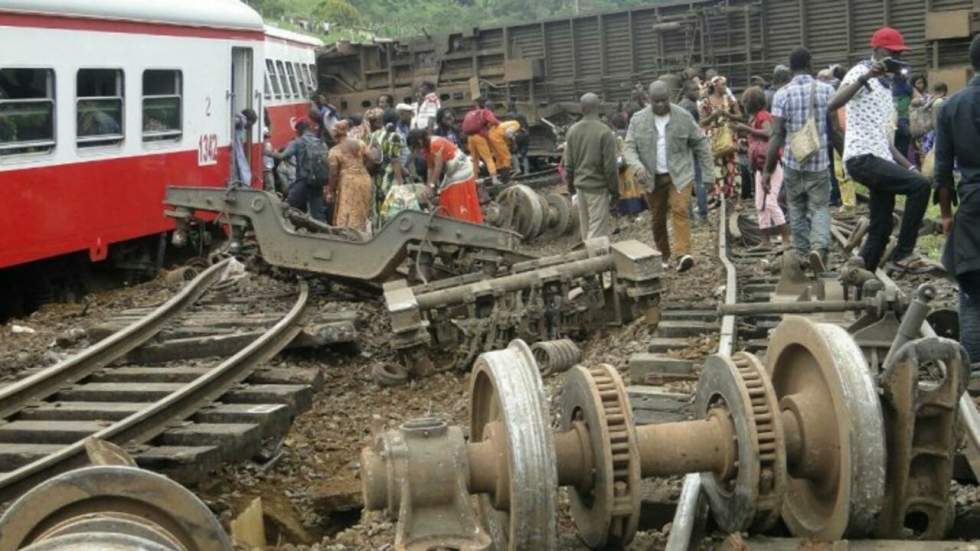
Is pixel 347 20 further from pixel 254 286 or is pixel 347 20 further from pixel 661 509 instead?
pixel 661 509

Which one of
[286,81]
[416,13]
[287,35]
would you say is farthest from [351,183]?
[416,13]

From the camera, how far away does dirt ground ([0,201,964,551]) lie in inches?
243

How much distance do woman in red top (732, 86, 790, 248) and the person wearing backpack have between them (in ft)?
15.0

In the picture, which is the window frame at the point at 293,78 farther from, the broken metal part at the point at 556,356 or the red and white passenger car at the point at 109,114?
the broken metal part at the point at 556,356

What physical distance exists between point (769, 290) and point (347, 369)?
3.05 metres

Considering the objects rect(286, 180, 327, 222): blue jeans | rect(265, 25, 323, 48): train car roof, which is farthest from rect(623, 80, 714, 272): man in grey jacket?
rect(265, 25, 323, 48): train car roof

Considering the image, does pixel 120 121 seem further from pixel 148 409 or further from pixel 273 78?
pixel 273 78

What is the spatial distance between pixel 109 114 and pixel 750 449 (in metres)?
9.89

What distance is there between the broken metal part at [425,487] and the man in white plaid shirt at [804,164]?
601cm

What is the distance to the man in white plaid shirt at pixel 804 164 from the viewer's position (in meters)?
9.20

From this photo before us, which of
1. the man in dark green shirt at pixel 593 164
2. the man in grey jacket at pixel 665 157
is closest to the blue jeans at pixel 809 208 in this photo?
the man in grey jacket at pixel 665 157

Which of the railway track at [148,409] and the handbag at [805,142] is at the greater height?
the handbag at [805,142]

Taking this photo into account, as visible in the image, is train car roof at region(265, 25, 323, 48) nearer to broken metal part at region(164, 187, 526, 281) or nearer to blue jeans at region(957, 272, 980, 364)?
broken metal part at region(164, 187, 526, 281)

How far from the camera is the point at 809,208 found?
939cm
